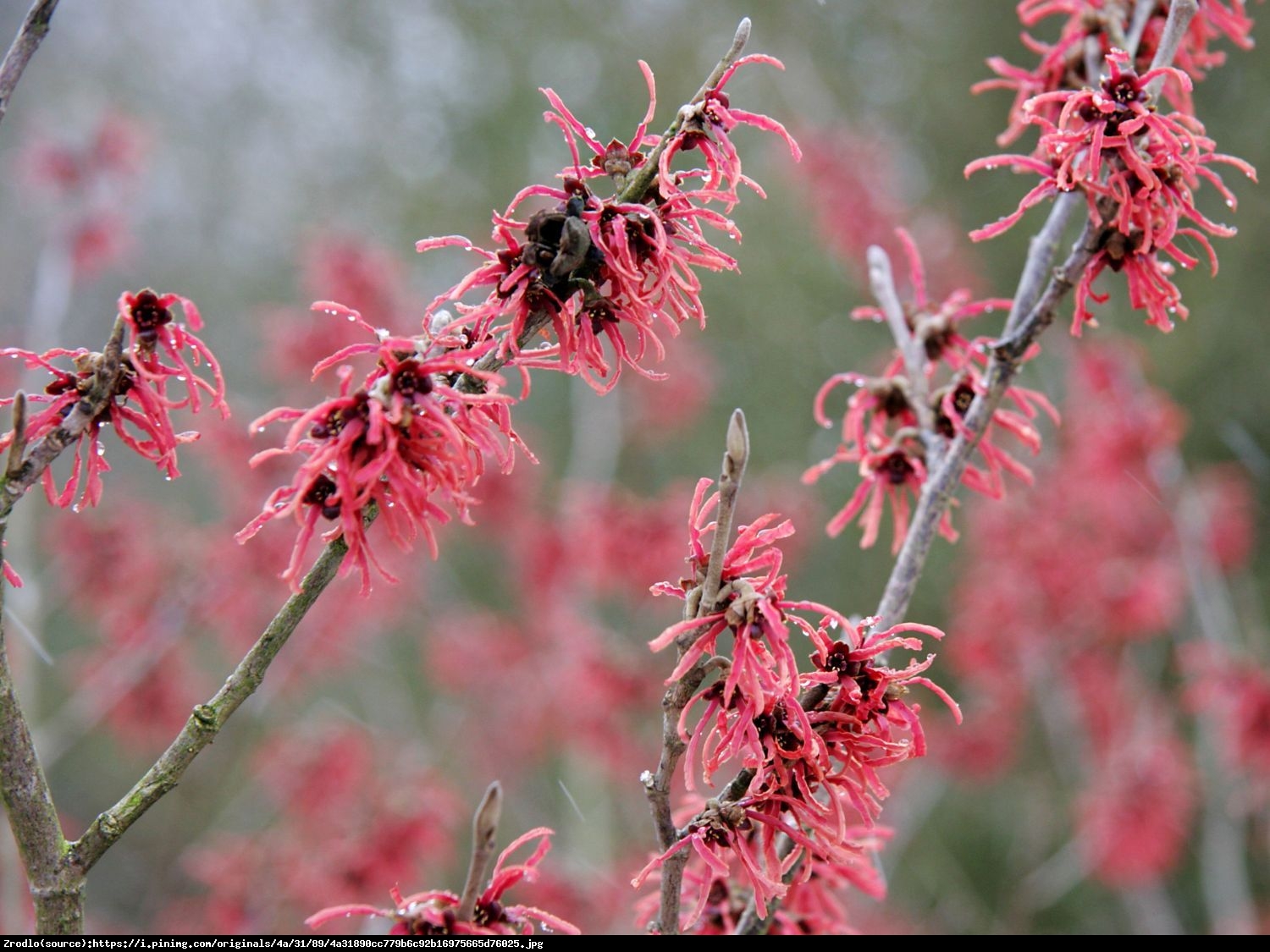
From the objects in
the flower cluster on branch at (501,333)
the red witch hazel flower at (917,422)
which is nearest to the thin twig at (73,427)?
the flower cluster on branch at (501,333)

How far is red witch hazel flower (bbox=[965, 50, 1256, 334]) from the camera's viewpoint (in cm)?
127

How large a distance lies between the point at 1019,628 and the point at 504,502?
253 cm

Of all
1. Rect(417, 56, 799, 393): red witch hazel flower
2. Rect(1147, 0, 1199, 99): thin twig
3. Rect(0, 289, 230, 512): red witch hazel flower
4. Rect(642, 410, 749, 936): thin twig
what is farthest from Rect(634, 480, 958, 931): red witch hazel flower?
Rect(1147, 0, 1199, 99): thin twig

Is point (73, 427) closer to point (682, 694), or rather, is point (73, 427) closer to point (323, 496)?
point (323, 496)

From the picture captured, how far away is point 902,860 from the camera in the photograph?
6469 mm

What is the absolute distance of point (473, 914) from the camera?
3.52ft

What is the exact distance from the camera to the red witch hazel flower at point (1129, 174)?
50.1 inches

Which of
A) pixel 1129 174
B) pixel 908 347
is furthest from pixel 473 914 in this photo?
pixel 1129 174

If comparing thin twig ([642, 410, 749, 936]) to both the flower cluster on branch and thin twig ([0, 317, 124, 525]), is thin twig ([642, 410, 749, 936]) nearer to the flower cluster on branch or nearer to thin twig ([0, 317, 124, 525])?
the flower cluster on branch

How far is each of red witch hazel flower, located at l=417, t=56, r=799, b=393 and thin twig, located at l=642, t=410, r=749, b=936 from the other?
238 mm

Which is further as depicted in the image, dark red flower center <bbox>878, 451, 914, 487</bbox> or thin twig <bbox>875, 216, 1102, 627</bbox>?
dark red flower center <bbox>878, 451, 914, 487</bbox>

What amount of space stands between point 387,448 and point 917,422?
3.16 ft

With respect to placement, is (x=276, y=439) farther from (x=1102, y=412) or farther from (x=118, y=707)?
(x=1102, y=412)

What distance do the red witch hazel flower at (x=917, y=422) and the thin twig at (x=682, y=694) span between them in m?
0.53
